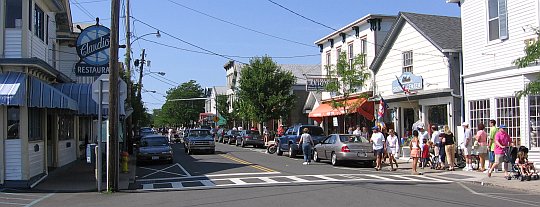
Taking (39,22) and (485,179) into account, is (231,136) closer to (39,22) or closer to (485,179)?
(39,22)

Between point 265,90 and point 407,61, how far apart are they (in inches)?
787

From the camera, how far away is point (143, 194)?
46.6 ft

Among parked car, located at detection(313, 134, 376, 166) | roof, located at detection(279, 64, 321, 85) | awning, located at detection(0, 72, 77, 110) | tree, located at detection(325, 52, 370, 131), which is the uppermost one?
roof, located at detection(279, 64, 321, 85)

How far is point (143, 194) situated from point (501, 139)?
35.1 feet

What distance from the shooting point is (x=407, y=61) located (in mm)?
27031

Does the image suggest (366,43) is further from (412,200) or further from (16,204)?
(16,204)

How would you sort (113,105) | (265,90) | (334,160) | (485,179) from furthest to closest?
(265,90) → (334,160) → (485,179) → (113,105)

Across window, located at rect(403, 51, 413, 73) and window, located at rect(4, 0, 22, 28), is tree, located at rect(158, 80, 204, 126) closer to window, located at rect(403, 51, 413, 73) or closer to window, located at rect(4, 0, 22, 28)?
window, located at rect(403, 51, 413, 73)

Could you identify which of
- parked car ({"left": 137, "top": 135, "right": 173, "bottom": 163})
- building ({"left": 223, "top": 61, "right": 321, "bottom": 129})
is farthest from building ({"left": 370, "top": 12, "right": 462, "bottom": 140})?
building ({"left": 223, "top": 61, "right": 321, "bottom": 129})

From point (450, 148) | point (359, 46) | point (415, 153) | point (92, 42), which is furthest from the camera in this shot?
point (359, 46)

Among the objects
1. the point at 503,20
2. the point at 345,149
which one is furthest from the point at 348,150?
the point at 503,20

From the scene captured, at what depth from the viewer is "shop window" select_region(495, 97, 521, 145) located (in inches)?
731

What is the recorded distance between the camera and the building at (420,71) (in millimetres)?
23469

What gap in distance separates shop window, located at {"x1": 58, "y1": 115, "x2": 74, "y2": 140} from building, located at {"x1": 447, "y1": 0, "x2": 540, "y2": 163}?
16.3m
